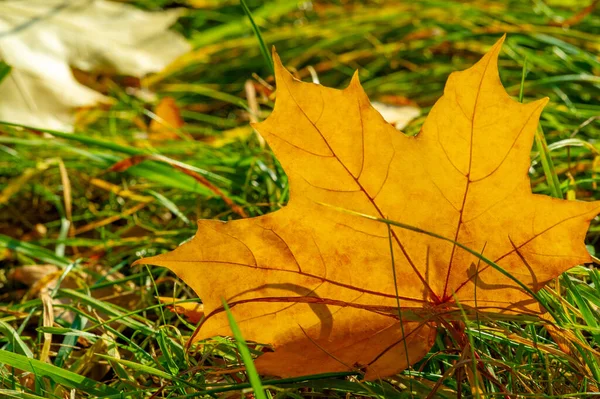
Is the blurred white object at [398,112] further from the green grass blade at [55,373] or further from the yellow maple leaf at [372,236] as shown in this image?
the green grass blade at [55,373]

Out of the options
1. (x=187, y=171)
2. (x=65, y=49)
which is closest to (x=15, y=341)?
(x=187, y=171)

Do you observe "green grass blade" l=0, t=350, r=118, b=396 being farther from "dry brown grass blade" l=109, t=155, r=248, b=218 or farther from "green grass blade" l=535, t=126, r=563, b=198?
"green grass blade" l=535, t=126, r=563, b=198

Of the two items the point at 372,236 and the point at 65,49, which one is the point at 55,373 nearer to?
the point at 372,236

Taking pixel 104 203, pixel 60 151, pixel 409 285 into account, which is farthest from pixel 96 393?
pixel 60 151

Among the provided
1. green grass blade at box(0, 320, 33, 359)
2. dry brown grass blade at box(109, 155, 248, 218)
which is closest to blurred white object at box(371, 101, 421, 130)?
dry brown grass blade at box(109, 155, 248, 218)

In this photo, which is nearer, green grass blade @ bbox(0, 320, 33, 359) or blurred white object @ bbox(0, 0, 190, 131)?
green grass blade @ bbox(0, 320, 33, 359)

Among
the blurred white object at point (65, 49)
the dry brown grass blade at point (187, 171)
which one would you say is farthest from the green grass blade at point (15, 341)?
the blurred white object at point (65, 49)
